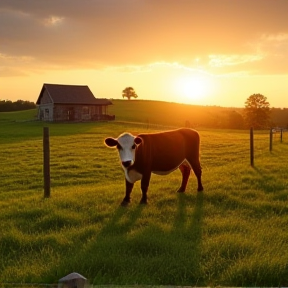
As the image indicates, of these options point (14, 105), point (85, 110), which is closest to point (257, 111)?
point (85, 110)

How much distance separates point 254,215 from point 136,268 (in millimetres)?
3730

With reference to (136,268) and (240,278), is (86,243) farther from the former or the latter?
(240,278)

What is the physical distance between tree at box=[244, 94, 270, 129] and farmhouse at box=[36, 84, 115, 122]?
114 feet

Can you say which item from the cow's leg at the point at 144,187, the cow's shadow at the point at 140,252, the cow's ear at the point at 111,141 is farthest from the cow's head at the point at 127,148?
the cow's shadow at the point at 140,252

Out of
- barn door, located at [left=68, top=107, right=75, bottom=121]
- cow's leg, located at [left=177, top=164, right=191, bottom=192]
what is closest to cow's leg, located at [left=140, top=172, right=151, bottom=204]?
cow's leg, located at [left=177, top=164, right=191, bottom=192]

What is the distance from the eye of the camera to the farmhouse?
65250mm

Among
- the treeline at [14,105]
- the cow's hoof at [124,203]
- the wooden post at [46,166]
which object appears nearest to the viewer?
the cow's hoof at [124,203]

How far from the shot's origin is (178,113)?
107562 millimetres

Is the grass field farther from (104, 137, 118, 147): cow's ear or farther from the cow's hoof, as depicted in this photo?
(104, 137, 118, 147): cow's ear

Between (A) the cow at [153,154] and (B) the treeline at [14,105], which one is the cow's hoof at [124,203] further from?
(B) the treeline at [14,105]

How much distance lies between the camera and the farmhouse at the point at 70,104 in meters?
65.2

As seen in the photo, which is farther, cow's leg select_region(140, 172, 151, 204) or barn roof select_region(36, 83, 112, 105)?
barn roof select_region(36, 83, 112, 105)

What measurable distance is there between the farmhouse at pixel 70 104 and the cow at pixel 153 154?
181 feet

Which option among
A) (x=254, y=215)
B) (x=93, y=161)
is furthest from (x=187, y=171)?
(x=93, y=161)
